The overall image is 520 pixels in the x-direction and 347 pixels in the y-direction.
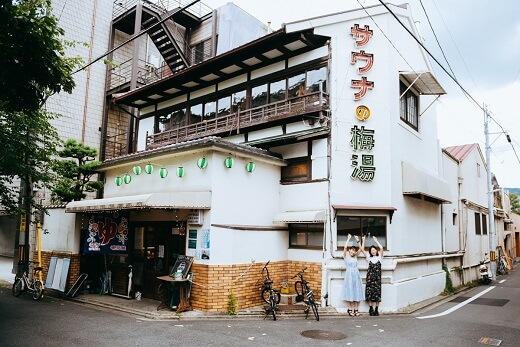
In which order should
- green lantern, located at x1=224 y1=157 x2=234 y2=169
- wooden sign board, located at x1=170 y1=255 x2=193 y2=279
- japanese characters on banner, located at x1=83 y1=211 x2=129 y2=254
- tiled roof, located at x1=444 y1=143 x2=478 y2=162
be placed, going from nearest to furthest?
wooden sign board, located at x1=170 y1=255 x2=193 y2=279 < green lantern, located at x1=224 y1=157 x2=234 y2=169 < japanese characters on banner, located at x1=83 y1=211 x2=129 y2=254 < tiled roof, located at x1=444 y1=143 x2=478 y2=162

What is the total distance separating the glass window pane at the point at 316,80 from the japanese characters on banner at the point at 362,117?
962mm

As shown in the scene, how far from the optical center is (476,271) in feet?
72.1

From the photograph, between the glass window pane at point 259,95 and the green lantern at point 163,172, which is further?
the glass window pane at point 259,95

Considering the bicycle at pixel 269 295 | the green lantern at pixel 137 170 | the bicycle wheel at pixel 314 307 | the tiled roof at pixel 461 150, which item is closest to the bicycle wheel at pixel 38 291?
the green lantern at pixel 137 170

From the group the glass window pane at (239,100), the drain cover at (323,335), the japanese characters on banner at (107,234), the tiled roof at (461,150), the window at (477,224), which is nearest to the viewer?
the drain cover at (323,335)

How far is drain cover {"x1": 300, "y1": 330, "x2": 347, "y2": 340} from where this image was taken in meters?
9.33

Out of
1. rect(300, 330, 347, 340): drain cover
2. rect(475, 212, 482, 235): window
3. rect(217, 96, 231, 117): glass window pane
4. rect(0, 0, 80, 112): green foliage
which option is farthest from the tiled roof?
rect(0, 0, 80, 112): green foliage

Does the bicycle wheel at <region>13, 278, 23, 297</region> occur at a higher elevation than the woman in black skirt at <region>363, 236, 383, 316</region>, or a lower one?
lower

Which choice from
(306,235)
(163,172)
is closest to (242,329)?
(306,235)

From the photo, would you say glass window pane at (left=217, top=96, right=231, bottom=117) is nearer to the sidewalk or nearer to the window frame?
the window frame

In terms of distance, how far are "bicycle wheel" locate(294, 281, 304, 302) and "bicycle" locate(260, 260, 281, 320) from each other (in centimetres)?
58

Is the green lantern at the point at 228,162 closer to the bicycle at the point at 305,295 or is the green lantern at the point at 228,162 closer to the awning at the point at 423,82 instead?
the bicycle at the point at 305,295

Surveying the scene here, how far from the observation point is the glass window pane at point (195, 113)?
17953 mm

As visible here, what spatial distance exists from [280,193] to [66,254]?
874 centimetres
